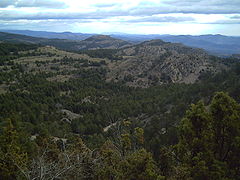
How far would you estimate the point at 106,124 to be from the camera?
90.2 meters

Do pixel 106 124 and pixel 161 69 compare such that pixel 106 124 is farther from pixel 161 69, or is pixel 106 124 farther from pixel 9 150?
pixel 161 69

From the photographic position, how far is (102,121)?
89.9 metres

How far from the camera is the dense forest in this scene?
13539 mm

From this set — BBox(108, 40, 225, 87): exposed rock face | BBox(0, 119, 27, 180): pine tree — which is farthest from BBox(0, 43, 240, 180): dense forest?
BBox(108, 40, 225, 87): exposed rock face

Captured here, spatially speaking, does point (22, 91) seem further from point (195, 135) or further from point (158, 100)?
point (195, 135)

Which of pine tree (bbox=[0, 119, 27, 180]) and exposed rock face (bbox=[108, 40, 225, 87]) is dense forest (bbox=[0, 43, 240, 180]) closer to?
pine tree (bbox=[0, 119, 27, 180])

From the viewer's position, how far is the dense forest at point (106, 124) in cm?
1354

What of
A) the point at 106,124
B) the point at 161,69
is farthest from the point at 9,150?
the point at 161,69

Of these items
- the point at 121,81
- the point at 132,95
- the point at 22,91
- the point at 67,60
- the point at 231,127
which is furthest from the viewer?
the point at 67,60

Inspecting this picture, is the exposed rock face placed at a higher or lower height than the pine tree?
lower

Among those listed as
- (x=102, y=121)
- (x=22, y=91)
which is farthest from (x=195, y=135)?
(x=22, y=91)

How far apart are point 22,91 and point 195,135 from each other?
10070 cm

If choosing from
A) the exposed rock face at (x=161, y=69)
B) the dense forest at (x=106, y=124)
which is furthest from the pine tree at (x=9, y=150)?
the exposed rock face at (x=161, y=69)

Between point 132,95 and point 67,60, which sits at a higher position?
point 67,60
